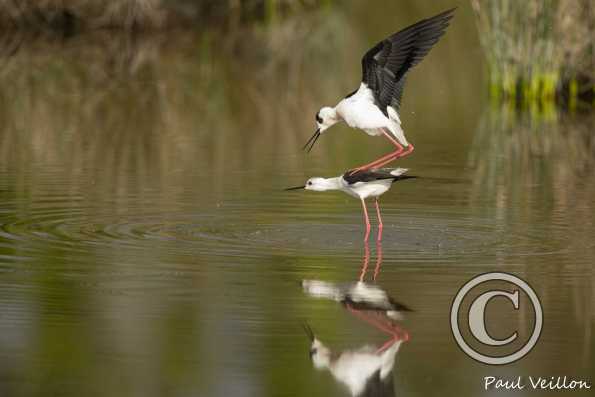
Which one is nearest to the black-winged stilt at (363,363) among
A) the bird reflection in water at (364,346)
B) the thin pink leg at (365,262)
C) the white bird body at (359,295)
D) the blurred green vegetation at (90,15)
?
the bird reflection in water at (364,346)

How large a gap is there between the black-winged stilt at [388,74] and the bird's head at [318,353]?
3.32m

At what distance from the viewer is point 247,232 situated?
991 cm

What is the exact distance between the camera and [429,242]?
9.54 metres

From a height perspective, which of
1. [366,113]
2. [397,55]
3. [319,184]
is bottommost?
[319,184]

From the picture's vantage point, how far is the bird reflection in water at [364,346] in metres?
6.13

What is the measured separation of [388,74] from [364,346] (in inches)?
151

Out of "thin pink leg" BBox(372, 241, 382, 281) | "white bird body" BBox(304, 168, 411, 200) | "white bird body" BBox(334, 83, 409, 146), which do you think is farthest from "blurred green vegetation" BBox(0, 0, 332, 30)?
"thin pink leg" BBox(372, 241, 382, 281)

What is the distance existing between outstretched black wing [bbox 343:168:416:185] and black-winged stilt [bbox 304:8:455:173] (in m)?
0.08

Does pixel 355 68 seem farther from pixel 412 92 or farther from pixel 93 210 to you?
pixel 93 210

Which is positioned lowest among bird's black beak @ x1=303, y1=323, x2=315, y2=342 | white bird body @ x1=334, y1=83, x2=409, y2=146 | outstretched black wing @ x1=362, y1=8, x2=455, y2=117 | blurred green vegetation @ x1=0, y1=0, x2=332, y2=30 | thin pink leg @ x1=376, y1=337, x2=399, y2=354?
thin pink leg @ x1=376, y1=337, x2=399, y2=354

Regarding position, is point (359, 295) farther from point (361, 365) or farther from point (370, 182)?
point (370, 182)

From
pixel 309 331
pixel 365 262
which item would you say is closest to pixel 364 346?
pixel 309 331

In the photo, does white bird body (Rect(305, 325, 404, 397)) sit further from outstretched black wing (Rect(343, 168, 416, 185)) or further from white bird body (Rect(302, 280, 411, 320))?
outstretched black wing (Rect(343, 168, 416, 185))

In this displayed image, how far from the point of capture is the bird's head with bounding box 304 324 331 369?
6406 millimetres
